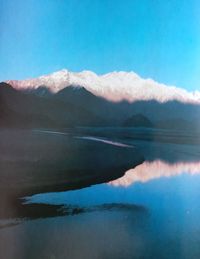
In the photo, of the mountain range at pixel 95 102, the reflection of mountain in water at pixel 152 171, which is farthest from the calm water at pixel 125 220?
the mountain range at pixel 95 102

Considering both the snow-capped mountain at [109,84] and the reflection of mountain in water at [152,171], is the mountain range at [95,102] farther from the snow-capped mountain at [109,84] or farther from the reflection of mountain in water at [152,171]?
the reflection of mountain in water at [152,171]

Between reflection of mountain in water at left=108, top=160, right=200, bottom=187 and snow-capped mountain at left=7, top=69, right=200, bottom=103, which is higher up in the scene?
snow-capped mountain at left=7, top=69, right=200, bottom=103

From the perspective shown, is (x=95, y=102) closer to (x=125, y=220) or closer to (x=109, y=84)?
(x=109, y=84)

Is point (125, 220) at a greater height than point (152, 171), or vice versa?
point (152, 171)

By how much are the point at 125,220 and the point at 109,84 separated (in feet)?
2.83

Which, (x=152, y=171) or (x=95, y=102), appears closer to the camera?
(x=152, y=171)

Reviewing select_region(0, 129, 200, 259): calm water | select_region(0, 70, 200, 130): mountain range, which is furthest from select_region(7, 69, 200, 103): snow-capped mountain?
select_region(0, 129, 200, 259): calm water

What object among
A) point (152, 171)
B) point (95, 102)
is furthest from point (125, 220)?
point (95, 102)

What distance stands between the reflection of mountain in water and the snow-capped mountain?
1.42ft

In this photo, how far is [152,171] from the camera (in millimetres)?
2164

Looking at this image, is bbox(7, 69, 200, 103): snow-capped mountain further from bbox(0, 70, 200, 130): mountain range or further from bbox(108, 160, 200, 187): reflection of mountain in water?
bbox(108, 160, 200, 187): reflection of mountain in water

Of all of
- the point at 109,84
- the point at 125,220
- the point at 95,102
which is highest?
the point at 109,84

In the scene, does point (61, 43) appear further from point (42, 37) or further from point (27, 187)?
point (27, 187)

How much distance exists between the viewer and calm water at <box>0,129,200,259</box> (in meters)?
2.00
